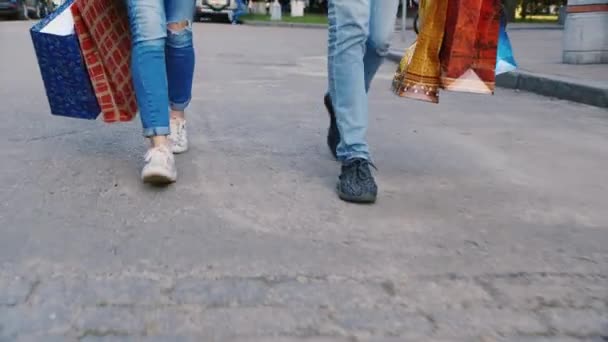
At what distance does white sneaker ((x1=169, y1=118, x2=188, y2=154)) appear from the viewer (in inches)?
146

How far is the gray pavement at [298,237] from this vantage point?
77.4 inches

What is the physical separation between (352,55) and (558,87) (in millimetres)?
4010

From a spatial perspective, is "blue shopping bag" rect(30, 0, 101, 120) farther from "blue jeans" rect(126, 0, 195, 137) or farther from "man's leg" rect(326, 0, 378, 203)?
"man's leg" rect(326, 0, 378, 203)

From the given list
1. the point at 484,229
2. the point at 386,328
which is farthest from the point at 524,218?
the point at 386,328

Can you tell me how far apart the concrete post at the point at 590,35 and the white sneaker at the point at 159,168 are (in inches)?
250

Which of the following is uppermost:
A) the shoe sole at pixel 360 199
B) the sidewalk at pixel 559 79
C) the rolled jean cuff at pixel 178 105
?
the rolled jean cuff at pixel 178 105

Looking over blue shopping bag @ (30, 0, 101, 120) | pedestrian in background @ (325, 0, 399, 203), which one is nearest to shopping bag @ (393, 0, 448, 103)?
pedestrian in background @ (325, 0, 399, 203)

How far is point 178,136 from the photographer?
3.75m

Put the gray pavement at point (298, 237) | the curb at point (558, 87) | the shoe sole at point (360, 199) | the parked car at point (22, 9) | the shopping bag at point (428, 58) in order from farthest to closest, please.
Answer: the parked car at point (22, 9)
the curb at point (558, 87)
the shopping bag at point (428, 58)
the shoe sole at point (360, 199)
the gray pavement at point (298, 237)

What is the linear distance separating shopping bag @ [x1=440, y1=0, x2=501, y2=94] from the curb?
323 cm

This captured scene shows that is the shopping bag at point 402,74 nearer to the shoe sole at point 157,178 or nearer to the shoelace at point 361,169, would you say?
the shoelace at point 361,169

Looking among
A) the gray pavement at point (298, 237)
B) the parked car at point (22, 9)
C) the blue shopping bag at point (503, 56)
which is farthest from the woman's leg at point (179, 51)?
the parked car at point (22, 9)

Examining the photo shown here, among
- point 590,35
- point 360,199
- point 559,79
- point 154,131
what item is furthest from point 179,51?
point 590,35

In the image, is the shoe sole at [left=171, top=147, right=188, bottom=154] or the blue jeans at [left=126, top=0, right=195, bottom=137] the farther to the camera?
the shoe sole at [left=171, top=147, right=188, bottom=154]
